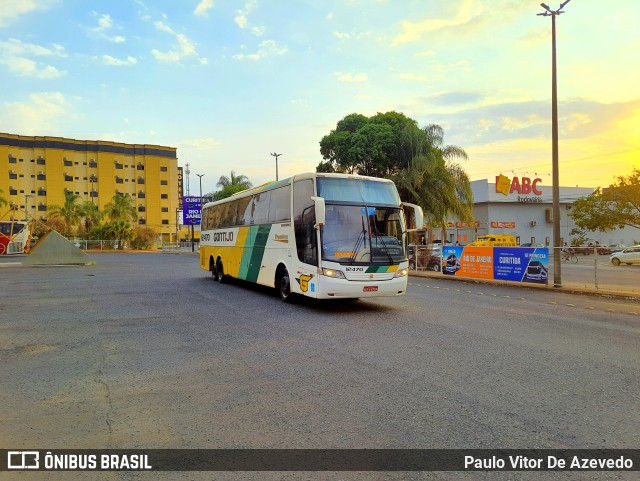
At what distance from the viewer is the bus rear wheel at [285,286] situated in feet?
43.1

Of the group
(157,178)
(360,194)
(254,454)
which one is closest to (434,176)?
(360,194)

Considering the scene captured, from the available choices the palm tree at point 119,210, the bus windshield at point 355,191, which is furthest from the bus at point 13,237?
the bus windshield at point 355,191

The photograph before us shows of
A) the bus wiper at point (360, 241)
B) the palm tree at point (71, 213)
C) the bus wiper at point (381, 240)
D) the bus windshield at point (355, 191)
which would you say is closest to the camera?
the bus wiper at point (360, 241)

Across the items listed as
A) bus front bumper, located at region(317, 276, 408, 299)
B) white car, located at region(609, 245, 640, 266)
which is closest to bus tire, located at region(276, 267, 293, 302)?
bus front bumper, located at region(317, 276, 408, 299)

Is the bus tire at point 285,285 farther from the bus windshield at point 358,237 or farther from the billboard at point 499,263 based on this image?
the billboard at point 499,263

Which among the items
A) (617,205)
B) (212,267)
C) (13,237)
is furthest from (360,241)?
(13,237)

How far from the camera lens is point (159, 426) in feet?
14.8

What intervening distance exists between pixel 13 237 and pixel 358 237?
50726 millimetres

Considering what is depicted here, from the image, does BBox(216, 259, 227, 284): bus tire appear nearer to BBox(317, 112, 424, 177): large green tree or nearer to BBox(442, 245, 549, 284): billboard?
BBox(442, 245, 549, 284): billboard

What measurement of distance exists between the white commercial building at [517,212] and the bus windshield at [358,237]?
45187 millimetres

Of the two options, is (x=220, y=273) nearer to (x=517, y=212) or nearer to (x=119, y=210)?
(x=517, y=212)

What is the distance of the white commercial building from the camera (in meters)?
56.3

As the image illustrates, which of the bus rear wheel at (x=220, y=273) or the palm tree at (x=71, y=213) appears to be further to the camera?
the palm tree at (x=71, y=213)

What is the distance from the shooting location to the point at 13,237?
49875 millimetres
